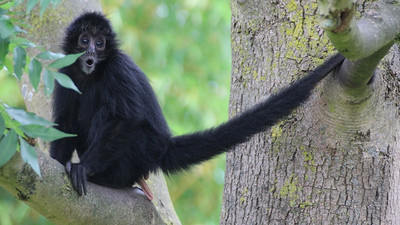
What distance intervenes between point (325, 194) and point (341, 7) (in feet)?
5.20

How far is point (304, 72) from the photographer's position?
11.4 ft

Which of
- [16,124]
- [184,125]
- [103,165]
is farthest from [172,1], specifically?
[16,124]

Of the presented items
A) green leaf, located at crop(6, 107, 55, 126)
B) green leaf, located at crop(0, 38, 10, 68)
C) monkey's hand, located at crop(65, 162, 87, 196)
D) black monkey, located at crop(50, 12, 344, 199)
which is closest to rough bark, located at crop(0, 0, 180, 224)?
monkey's hand, located at crop(65, 162, 87, 196)

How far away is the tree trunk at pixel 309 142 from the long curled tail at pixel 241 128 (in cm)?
9

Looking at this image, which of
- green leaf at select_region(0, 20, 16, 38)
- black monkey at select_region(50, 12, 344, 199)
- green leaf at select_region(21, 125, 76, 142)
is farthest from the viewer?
black monkey at select_region(50, 12, 344, 199)

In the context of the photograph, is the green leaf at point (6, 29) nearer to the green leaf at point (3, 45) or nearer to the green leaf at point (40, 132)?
the green leaf at point (3, 45)

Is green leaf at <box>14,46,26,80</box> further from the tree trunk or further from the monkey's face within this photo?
the monkey's face

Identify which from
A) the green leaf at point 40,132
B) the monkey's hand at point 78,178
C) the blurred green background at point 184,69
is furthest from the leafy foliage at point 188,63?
the green leaf at point 40,132

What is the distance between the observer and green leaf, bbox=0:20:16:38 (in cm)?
195

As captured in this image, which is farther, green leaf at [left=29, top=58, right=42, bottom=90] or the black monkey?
the black monkey

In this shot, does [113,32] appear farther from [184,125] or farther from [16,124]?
[184,125]

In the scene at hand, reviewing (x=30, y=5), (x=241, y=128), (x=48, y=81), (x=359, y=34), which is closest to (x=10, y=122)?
(x=48, y=81)

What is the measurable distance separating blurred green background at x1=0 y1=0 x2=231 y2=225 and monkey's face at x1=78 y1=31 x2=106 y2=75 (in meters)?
3.69

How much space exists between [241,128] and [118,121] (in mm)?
1057
